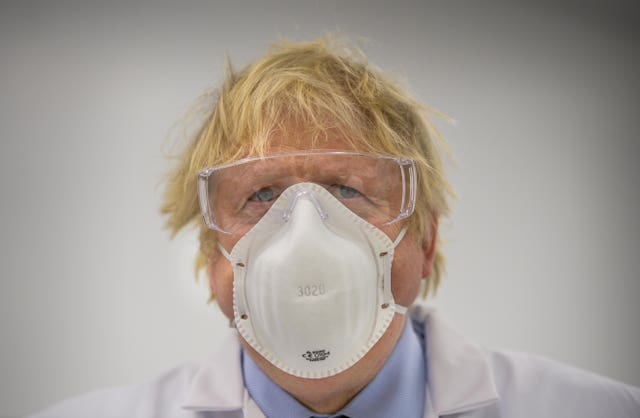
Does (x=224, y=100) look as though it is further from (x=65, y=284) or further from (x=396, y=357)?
(x=65, y=284)

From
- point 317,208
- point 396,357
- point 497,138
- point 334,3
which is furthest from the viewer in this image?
point 497,138

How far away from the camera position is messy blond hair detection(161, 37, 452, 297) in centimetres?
106

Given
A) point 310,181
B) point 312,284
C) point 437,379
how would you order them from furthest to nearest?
point 437,379 < point 310,181 < point 312,284

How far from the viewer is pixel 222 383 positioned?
1.15 meters

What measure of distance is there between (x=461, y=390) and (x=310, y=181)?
0.50m

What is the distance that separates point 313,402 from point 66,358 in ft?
2.74

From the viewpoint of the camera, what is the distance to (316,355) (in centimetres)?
91

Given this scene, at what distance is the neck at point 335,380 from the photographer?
1.02 metres

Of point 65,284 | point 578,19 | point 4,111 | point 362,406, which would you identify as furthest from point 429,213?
point 4,111

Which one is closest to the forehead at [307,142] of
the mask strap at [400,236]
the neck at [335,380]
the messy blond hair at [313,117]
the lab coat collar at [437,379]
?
the messy blond hair at [313,117]

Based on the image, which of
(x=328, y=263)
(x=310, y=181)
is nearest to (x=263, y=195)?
(x=310, y=181)

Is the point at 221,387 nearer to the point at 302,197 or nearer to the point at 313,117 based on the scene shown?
the point at 302,197

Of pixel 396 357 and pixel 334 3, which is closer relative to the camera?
pixel 396 357

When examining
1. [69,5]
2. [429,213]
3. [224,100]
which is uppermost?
[69,5]
